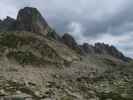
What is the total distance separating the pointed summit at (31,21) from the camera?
513 ft

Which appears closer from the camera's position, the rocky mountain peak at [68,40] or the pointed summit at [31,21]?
the pointed summit at [31,21]

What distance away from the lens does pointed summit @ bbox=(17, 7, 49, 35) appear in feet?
513

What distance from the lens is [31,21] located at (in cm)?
16125

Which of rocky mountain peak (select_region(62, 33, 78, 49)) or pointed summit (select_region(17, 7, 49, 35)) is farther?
rocky mountain peak (select_region(62, 33, 78, 49))

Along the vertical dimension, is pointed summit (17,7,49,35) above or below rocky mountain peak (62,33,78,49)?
above

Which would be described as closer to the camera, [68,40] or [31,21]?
[31,21]

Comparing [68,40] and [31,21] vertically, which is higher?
[31,21]

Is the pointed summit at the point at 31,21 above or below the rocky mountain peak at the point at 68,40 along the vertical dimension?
above

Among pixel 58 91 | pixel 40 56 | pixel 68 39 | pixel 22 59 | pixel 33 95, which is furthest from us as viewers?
pixel 68 39

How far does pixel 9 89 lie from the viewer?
40.1 meters

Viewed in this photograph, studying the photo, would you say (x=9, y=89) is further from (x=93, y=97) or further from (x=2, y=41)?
(x=2, y=41)

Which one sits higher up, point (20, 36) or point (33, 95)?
point (20, 36)

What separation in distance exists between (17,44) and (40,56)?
9667 millimetres

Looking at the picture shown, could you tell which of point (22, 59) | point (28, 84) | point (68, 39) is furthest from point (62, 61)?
point (68, 39)
